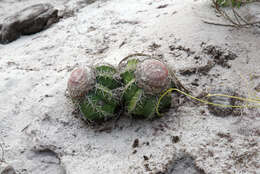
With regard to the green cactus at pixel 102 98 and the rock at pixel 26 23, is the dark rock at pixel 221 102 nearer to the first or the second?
the green cactus at pixel 102 98

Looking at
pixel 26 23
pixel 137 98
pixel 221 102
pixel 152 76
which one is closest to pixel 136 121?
pixel 137 98

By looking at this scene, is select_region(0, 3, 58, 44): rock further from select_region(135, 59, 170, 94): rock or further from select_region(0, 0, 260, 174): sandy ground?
select_region(135, 59, 170, 94): rock

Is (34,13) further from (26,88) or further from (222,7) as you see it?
(222,7)

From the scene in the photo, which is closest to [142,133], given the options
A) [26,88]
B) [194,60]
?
[194,60]

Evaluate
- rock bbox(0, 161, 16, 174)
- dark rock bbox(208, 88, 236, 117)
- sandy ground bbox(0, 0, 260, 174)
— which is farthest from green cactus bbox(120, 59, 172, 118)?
rock bbox(0, 161, 16, 174)

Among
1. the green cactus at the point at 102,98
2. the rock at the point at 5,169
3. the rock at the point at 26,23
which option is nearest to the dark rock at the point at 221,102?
the green cactus at the point at 102,98

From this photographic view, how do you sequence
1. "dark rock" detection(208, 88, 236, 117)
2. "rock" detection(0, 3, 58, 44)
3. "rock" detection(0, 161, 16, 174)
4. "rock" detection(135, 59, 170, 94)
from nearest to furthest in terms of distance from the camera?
1. "rock" detection(0, 161, 16, 174)
2. "rock" detection(135, 59, 170, 94)
3. "dark rock" detection(208, 88, 236, 117)
4. "rock" detection(0, 3, 58, 44)
